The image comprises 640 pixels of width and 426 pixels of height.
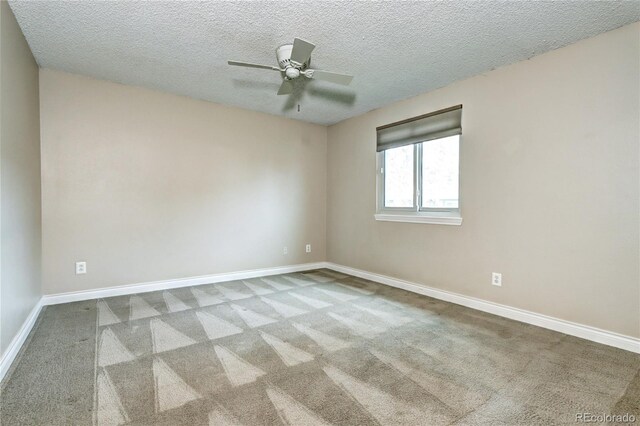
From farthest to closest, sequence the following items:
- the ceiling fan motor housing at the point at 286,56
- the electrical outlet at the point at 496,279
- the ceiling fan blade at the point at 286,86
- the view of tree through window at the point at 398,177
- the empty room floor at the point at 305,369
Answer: the view of tree through window at the point at 398,177 < the electrical outlet at the point at 496,279 < the ceiling fan blade at the point at 286,86 < the ceiling fan motor housing at the point at 286,56 < the empty room floor at the point at 305,369

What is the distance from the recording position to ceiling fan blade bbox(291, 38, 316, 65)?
2.06m

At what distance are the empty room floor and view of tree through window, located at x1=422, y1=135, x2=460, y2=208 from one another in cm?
126

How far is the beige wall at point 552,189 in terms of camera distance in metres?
2.31

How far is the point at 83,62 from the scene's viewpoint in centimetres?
299

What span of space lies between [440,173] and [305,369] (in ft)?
8.80

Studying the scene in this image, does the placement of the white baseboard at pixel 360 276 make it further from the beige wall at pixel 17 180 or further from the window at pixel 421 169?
the window at pixel 421 169

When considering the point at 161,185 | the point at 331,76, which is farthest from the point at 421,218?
the point at 161,185

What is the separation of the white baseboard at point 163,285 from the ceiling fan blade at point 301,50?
9.88ft

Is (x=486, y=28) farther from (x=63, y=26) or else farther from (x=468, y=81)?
(x=63, y=26)

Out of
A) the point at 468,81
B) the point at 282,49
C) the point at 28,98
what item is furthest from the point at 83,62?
the point at 468,81

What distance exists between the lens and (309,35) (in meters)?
2.45

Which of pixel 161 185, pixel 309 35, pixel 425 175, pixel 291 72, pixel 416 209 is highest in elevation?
pixel 309 35

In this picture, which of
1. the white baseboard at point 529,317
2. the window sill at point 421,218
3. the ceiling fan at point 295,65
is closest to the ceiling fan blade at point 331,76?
the ceiling fan at point 295,65

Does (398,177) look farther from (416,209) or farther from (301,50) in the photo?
(301,50)
